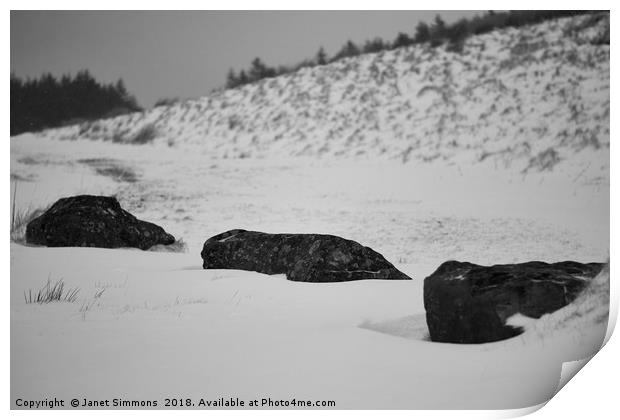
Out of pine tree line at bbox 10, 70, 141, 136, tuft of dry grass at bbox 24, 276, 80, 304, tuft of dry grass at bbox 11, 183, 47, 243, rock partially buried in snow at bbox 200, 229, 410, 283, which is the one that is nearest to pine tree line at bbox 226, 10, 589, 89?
pine tree line at bbox 10, 70, 141, 136

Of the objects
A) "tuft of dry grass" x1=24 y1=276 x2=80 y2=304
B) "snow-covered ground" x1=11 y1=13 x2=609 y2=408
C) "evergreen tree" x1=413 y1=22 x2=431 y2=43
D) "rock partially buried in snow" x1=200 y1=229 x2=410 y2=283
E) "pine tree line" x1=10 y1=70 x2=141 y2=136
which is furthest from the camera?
"evergreen tree" x1=413 y1=22 x2=431 y2=43

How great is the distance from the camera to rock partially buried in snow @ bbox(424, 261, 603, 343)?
262 cm

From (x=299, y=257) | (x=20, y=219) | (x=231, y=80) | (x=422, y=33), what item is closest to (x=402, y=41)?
(x=422, y=33)

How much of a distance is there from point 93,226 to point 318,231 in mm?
1311

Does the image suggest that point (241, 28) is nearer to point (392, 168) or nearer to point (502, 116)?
point (392, 168)

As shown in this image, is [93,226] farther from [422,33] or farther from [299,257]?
[422,33]

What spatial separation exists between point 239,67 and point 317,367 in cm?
184

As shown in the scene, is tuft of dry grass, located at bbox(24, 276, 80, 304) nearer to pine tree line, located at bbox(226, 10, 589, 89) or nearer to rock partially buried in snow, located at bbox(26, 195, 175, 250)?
rock partially buried in snow, located at bbox(26, 195, 175, 250)

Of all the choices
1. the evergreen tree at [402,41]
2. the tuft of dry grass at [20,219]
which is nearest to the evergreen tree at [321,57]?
the evergreen tree at [402,41]

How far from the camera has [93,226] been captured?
3.53m

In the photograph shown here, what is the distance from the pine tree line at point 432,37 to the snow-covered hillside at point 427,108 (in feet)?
0.21

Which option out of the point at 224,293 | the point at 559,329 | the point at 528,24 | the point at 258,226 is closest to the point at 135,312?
the point at 224,293

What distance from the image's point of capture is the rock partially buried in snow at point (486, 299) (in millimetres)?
2623

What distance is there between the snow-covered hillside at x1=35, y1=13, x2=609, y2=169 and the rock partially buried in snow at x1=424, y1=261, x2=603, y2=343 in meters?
1.07
